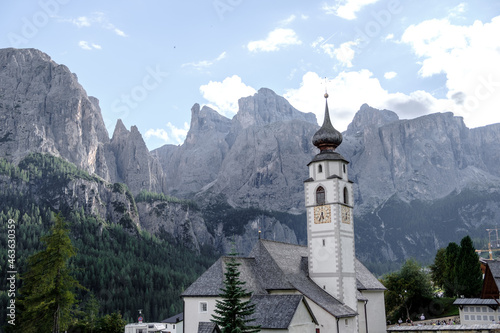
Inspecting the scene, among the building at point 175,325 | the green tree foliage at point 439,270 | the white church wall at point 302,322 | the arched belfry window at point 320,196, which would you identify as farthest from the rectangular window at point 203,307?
the green tree foliage at point 439,270

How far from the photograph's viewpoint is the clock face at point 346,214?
172 ft

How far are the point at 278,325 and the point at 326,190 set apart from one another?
56.2 ft

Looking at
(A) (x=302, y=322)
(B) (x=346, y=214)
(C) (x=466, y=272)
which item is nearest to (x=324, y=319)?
(A) (x=302, y=322)

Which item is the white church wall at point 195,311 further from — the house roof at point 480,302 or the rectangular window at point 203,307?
the house roof at point 480,302

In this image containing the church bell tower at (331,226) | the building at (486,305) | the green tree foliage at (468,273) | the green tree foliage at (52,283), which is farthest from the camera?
the green tree foliage at (468,273)

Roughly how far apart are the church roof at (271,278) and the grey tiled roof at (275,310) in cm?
301

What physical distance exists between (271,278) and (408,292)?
39.1 meters

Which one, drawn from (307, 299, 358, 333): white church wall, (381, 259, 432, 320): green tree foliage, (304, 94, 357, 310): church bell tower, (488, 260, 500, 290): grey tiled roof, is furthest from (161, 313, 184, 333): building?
(488, 260, 500, 290): grey tiled roof

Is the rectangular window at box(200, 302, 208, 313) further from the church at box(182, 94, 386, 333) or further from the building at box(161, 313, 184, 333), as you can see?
the building at box(161, 313, 184, 333)

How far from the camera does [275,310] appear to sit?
41.4m

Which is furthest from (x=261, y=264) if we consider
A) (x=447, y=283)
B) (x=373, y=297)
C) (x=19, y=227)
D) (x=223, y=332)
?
(x=19, y=227)

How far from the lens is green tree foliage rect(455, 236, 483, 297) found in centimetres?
7544

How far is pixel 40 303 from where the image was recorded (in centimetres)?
4288

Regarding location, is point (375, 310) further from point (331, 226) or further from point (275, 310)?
point (275, 310)
